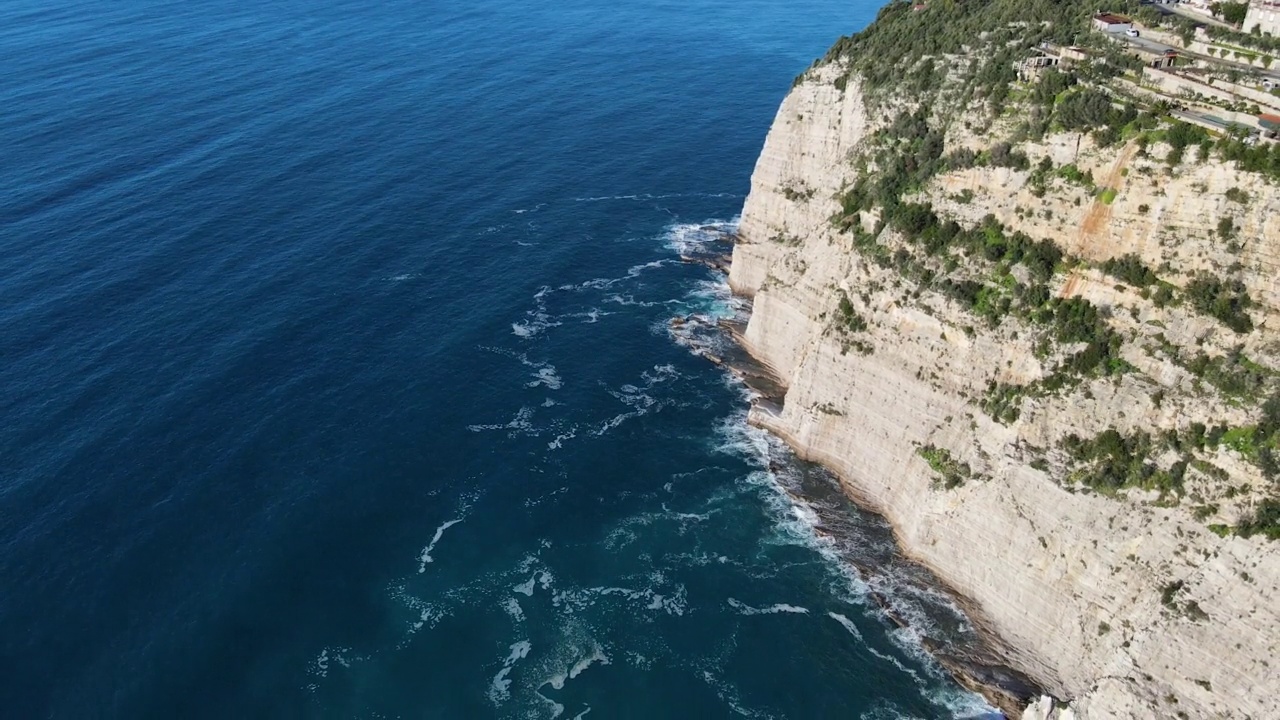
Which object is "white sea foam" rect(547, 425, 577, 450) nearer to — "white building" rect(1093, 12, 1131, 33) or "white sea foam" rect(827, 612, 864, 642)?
"white sea foam" rect(827, 612, 864, 642)

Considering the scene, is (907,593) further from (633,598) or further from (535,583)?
(535,583)

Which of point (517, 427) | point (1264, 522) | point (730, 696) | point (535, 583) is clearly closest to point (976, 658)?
point (730, 696)

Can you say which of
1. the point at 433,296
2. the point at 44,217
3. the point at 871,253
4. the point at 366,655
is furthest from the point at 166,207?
the point at 871,253

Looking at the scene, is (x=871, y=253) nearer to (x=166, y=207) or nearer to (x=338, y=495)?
(x=338, y=495)

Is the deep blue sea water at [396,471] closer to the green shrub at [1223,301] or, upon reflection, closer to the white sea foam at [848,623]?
the white sea foam at [848,623]

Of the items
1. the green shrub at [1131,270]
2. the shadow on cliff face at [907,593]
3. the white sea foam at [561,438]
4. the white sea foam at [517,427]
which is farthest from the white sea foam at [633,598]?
the green shrub at [1131,270]
